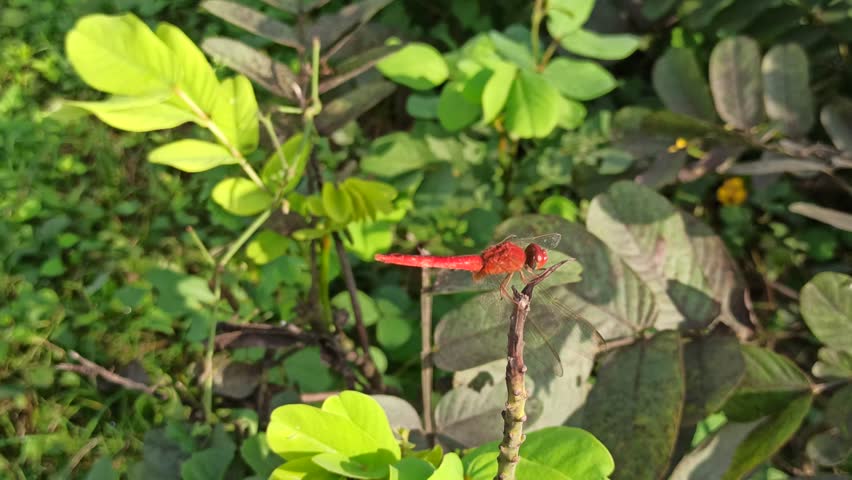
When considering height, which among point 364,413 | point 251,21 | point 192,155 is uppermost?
point 251,21

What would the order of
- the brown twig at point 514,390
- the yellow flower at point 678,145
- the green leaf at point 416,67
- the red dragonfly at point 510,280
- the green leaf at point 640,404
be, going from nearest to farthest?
1. the brown twig at point 514,390
2. the red dragonfly at point 510,280
3. the green leaf at point 640,404
4. the green leaf at point 416,67
5. the yellow flower at point 678,145

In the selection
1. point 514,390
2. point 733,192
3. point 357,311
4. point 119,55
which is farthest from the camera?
point 733,192

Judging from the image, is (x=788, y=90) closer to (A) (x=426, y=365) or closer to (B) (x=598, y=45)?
(B) (x=598, y=45)

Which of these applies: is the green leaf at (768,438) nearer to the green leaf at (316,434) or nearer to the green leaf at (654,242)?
the green leaf at (654,242)

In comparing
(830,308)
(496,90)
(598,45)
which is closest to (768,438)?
(830,308)

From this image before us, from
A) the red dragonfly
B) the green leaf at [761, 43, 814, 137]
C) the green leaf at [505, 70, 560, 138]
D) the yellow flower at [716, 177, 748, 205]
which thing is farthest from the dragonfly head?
the yellow flower at [716, 177, 748, 205]

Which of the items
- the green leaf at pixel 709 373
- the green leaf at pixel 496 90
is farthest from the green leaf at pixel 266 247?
the green leaf at pixel 709 373
